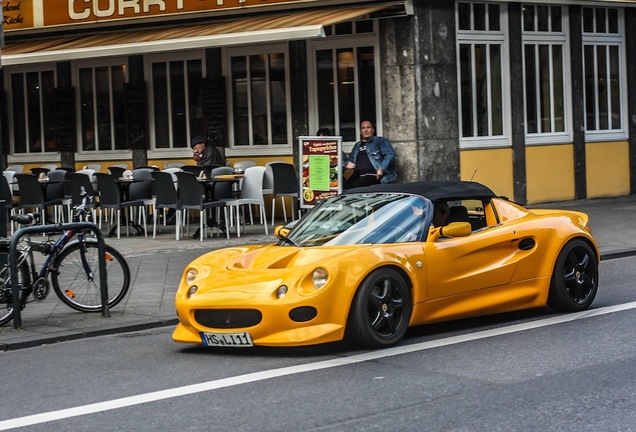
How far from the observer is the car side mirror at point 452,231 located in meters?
9.43

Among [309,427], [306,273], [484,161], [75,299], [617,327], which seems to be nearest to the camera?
[309,427]

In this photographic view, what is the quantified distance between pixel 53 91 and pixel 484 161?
9.03 metres

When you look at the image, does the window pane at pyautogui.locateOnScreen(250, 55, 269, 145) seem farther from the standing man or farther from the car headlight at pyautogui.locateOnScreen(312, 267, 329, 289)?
the car headlight at pyautogui.locateOnScreen(312, 267, 329, 289)

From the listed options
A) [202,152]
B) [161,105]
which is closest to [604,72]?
[202,152]

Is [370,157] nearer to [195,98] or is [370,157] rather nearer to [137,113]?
[195,98]

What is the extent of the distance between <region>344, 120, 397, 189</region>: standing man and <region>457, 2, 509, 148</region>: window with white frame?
1957 millimetres

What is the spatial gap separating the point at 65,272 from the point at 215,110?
38.2ft

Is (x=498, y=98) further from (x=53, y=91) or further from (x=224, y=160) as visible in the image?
(x=53, y=91)

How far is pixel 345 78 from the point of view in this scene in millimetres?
21516

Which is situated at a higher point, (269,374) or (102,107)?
(102,107)

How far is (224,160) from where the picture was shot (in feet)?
73.8

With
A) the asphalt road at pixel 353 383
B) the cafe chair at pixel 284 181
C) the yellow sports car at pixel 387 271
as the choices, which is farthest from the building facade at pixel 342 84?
the asphalt road at pixel 353 383

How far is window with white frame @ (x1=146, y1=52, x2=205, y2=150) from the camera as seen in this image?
2294 centimetres

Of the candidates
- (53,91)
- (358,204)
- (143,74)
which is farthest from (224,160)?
(358,204)
